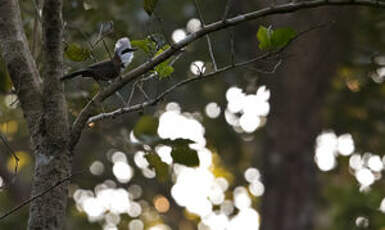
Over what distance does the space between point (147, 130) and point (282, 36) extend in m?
0.82

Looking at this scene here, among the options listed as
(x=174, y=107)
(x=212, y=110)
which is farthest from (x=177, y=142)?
(x=212, y=110)

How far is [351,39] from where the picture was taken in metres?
7.09

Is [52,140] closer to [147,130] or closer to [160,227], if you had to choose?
[147,130]

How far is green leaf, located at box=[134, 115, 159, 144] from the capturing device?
8.73 feet

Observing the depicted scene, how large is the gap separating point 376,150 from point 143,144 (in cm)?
577

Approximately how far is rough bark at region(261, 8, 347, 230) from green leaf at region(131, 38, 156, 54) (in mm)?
4921

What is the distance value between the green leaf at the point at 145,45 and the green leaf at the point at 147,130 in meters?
0.43

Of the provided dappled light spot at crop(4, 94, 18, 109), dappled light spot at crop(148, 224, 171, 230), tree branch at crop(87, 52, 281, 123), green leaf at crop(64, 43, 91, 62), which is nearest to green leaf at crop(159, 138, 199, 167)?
tree branch at crop(87, 52, 281, 123)

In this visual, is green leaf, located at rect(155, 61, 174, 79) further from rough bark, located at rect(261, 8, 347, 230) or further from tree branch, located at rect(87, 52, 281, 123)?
rough bark, located at rect(261, 8, 347, 230)

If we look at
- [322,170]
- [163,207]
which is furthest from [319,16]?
[163,207]

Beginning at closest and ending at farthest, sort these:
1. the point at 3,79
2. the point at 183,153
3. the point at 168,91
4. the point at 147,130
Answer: the point at 168,91 < the point at 183,153 < the point at 147,130 < the point at 3,79

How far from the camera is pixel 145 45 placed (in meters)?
2.38

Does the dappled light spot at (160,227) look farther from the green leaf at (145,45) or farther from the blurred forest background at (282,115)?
the green leaf at (145,45)

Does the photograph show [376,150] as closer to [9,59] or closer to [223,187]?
[223,187]
